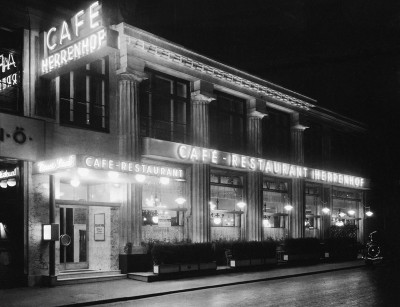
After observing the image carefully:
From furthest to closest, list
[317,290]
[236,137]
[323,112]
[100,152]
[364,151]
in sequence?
[364,151] → [323,112] → [236,137] → [100,152] → [317,290]

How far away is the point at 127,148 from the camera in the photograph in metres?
20.6

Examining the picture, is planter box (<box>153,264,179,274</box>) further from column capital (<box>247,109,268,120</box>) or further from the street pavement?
Answer: column capital (<box>247,109,268,120</box>)

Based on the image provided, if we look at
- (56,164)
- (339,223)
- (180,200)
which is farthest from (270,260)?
(339,223)

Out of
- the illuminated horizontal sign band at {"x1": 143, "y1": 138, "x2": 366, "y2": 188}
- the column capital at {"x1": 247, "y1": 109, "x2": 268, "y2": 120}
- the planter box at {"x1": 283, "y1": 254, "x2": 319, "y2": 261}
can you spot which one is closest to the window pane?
the illuminated horizontal sign band at {"x1": 143, "y1": 138, "x2": 366, "y2": 188}

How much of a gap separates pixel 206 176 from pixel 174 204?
216 centimetres

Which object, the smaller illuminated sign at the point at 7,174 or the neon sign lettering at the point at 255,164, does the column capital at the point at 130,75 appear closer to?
the neon sign lettering at the point at 255,164

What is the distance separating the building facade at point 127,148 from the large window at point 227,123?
7cm

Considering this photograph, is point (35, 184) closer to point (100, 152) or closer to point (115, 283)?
point (100, 152)

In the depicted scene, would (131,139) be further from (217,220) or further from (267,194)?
(267,194)

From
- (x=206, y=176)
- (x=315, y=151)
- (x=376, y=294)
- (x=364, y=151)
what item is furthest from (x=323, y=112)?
(x=376, y=294)

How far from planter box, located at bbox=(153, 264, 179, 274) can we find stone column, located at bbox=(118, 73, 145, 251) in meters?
1.54

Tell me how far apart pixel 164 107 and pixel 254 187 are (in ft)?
23.3

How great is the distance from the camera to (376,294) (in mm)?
14586

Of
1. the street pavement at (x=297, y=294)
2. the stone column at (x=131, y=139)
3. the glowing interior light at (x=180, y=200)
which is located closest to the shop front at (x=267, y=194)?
the glowing interior light at (x=180, y=200)
